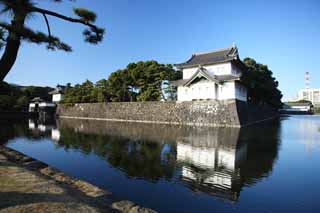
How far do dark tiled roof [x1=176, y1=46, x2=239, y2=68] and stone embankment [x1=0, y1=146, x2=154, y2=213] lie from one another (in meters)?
17.2

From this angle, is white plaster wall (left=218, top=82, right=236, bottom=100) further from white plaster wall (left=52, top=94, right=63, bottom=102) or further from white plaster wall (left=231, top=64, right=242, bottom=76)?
white plaster wall (left=52, top=94, right=63, bottom=102)

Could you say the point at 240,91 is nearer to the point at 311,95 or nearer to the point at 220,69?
the point at 220,69

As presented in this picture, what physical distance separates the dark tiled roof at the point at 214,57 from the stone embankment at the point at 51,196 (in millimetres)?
17231

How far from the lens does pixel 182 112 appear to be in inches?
766

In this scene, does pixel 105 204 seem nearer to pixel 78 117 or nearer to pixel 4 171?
pixel 4 171

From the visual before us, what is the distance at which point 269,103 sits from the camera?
110 ft

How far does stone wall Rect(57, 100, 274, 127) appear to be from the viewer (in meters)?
16.9

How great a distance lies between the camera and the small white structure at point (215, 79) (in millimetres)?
17906

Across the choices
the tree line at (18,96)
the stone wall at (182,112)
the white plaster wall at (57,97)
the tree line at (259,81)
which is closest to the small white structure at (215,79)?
the stone wall at (182,112)

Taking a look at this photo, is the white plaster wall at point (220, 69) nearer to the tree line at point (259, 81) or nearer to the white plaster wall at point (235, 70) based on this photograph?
the white plaster wall at point (235, 70)

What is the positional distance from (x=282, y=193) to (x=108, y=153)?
5.65m

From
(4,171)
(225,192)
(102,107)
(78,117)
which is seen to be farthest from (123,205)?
(78,117)

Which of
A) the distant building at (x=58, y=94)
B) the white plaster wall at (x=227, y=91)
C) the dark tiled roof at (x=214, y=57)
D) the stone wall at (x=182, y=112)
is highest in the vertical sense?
the dark tiled roof at (x=214, y=57)

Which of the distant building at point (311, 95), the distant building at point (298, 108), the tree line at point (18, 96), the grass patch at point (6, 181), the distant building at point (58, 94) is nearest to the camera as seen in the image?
the grass patch at point (6, 181)
